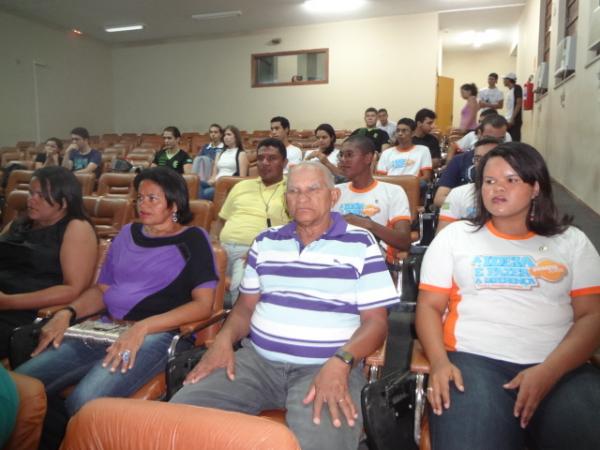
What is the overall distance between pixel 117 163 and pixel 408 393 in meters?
5.03

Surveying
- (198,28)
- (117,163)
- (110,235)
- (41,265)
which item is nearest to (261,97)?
(198,28)

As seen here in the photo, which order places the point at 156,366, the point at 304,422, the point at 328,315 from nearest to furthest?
the point at 304,422 → the point at 328,315 → the point at 156,366

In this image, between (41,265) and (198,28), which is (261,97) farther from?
(41,265)

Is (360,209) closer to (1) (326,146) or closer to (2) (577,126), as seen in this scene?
(1) (326,146)

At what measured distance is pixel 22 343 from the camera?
1729 millimetres

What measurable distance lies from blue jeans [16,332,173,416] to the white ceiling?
896 cm

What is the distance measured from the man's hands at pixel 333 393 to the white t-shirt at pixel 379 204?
1407 millimetres

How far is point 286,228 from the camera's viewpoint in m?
1.74

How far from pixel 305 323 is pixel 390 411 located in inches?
15.7

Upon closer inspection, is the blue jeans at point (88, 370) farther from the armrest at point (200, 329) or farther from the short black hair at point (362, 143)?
the short black hair at point (362, 143)

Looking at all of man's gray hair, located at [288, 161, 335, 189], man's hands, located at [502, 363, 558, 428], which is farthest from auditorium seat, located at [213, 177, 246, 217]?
man's hands, located at [502, 363, 558, 428]

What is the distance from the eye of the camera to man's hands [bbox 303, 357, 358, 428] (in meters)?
1.27

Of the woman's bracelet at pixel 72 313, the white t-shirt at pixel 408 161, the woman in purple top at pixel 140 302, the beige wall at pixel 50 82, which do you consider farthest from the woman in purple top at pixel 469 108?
the beige wall at pixel 50 82

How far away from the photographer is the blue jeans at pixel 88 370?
59.6 inches
